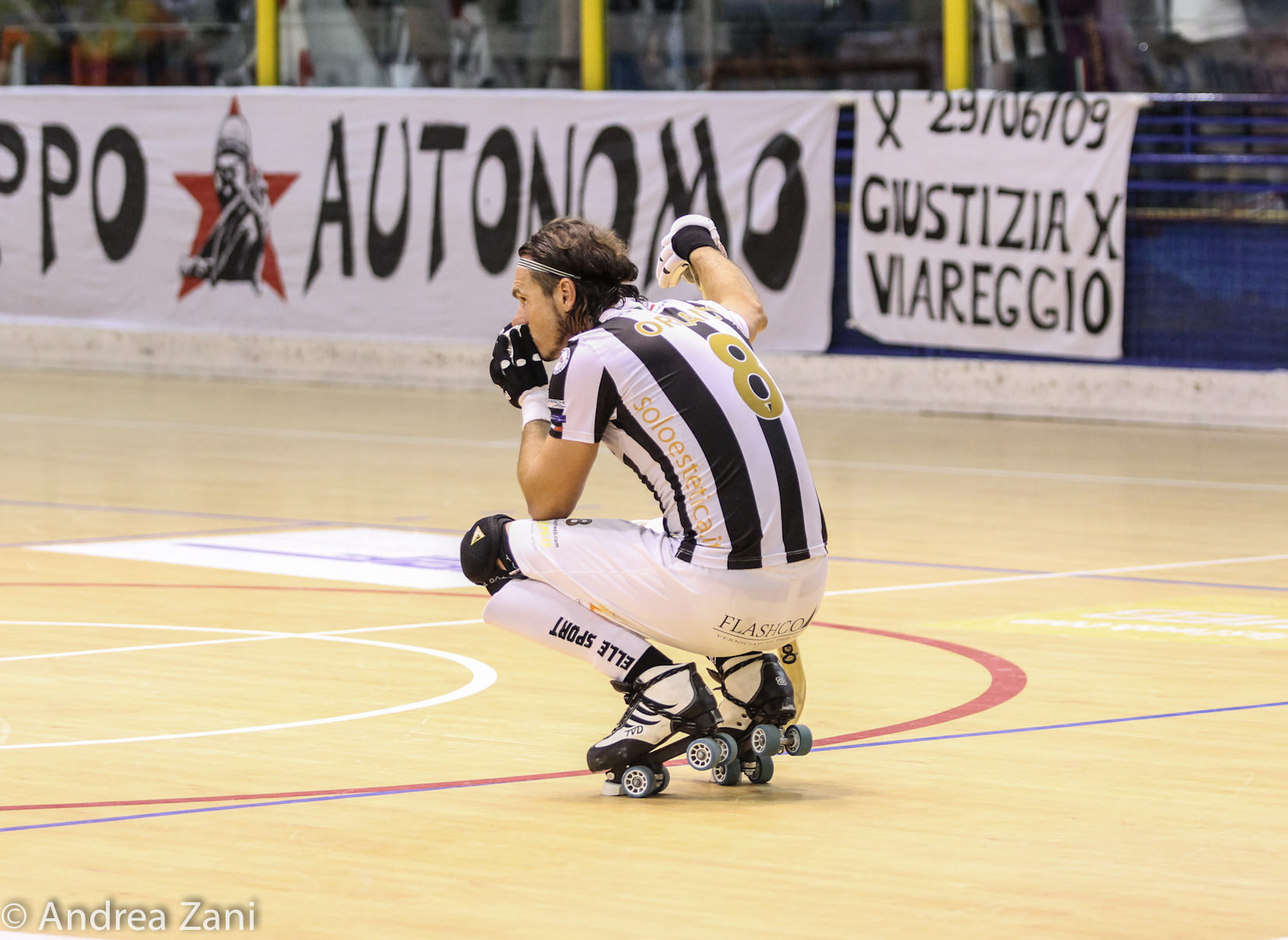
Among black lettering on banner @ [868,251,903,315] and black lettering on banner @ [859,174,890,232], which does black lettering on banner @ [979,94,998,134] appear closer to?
black lettering on banner @ [859,174,890,232]

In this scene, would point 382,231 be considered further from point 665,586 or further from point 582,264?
point 665,586

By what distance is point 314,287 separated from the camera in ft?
64.8

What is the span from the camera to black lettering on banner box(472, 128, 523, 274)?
61.8 ft

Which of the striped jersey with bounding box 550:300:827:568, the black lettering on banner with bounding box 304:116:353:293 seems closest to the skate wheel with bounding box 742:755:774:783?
the striped jersey with bounding box 550:300:827:568

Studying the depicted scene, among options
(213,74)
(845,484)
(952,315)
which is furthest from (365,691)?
(213,74)

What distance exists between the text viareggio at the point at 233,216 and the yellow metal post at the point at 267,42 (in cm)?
56

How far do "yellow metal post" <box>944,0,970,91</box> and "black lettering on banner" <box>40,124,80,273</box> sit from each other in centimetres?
791

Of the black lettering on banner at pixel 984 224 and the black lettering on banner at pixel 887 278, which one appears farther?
the black lettering on banner at pixel 887 278

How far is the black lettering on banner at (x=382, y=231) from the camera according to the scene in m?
19.4

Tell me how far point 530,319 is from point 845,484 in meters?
7.22

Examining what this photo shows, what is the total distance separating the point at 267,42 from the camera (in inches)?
809

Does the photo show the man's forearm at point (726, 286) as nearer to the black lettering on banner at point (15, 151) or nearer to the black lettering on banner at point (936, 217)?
the black lettering on banner at point (936, 217)

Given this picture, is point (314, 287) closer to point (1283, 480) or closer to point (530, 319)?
point (1283, 480)

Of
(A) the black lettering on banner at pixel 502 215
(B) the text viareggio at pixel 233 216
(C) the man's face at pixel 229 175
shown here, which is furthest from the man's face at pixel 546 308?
(C) the man's face at pixel 229 175
